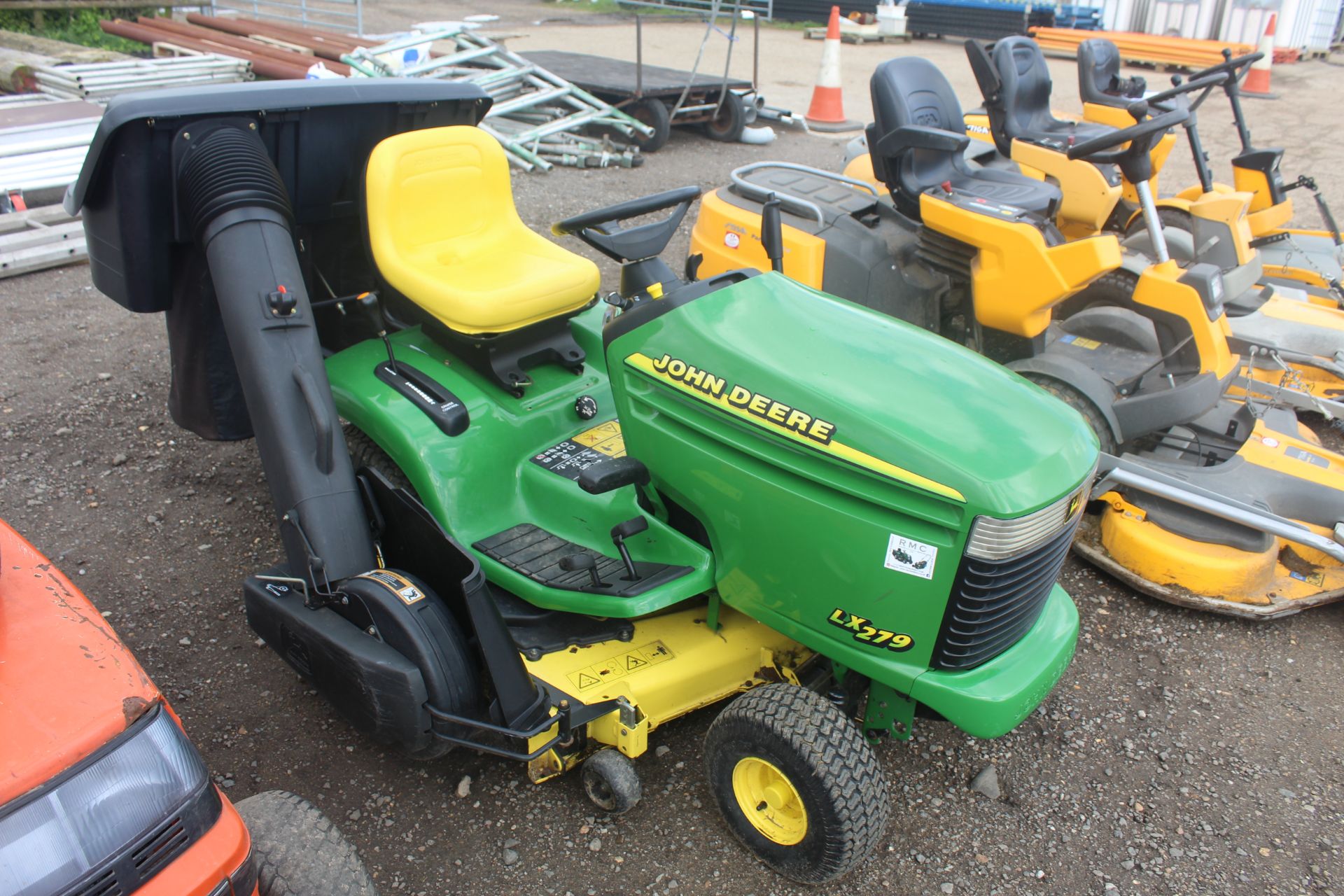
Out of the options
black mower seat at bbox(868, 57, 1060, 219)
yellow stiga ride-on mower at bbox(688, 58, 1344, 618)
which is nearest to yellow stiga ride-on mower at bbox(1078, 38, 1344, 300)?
black mower seat at bbox(868, 57, 1060, 219)

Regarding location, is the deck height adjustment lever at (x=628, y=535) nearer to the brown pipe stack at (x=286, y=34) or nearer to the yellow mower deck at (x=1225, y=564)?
the yellow mower deck at (x=1225, y=564)

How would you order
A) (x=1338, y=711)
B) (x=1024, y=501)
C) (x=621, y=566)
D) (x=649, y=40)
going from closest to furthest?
1. (x=1024, y=501)
2. (x=621, y=566)
3. (x=1338, y=711)
4. (x=649, y=40)

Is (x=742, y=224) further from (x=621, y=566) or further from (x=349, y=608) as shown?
(x=349, y=608)

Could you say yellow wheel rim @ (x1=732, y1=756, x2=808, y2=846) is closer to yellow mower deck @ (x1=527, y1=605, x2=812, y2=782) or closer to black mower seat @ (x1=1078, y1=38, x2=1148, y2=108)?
yellow mower deck @ (x1=527, y1=605, x2=812, y2=782)

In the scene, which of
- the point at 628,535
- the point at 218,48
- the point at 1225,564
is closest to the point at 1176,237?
the point at 1225,564

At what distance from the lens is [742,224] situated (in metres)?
4.27

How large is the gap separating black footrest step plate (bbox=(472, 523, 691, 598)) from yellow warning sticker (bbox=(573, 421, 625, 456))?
294 millimetres

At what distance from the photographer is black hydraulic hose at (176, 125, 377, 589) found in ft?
8.26

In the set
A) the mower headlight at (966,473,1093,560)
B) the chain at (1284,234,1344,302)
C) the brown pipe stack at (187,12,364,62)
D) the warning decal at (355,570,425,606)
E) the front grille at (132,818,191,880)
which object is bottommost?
the chain at (1284,234,1344,302)

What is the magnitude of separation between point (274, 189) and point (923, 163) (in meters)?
2.77

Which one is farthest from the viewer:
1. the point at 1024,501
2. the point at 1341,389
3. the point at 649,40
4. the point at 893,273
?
the point at 649,40

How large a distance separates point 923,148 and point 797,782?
116 inches

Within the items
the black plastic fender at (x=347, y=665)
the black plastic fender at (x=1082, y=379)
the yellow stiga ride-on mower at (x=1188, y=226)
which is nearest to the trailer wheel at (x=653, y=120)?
the yellow stiga ride-on mower at (x=1188, y=226)

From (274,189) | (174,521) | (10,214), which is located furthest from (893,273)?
(10,214)
